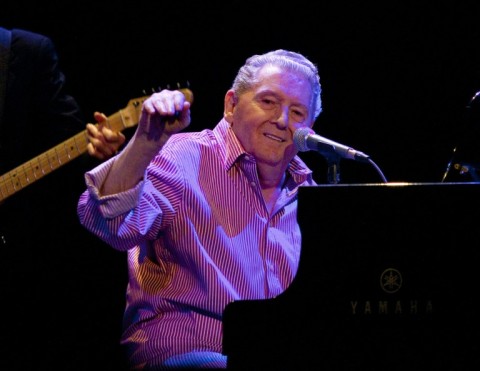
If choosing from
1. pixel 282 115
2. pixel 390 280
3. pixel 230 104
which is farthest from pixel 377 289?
pixel 230 104

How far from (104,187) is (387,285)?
1032 mm

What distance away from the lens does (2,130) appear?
3680 mm

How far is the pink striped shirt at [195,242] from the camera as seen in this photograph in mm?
2607

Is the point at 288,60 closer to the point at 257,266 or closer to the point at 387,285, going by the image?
the point at 257,266

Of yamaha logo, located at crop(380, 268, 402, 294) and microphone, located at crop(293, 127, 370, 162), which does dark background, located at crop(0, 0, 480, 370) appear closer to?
microphone, located at crop(293, 127, 370, 162)

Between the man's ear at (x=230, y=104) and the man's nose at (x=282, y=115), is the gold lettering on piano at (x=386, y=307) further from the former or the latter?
the man's ear at (x=230, y=104)

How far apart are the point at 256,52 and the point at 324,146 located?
1880mm

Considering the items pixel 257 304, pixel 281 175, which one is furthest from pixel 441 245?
pixel 281 175

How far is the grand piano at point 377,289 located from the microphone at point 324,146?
57 centimetres

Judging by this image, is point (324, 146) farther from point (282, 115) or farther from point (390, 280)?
point (390, 280)

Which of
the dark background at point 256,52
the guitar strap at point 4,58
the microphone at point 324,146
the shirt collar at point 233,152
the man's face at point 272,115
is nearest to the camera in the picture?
the microphone at point 324,146

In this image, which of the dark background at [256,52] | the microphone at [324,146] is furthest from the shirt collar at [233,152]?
the dark background at [256,52]

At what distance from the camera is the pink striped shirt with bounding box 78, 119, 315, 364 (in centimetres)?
261

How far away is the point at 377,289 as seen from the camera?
1911 millimetres
